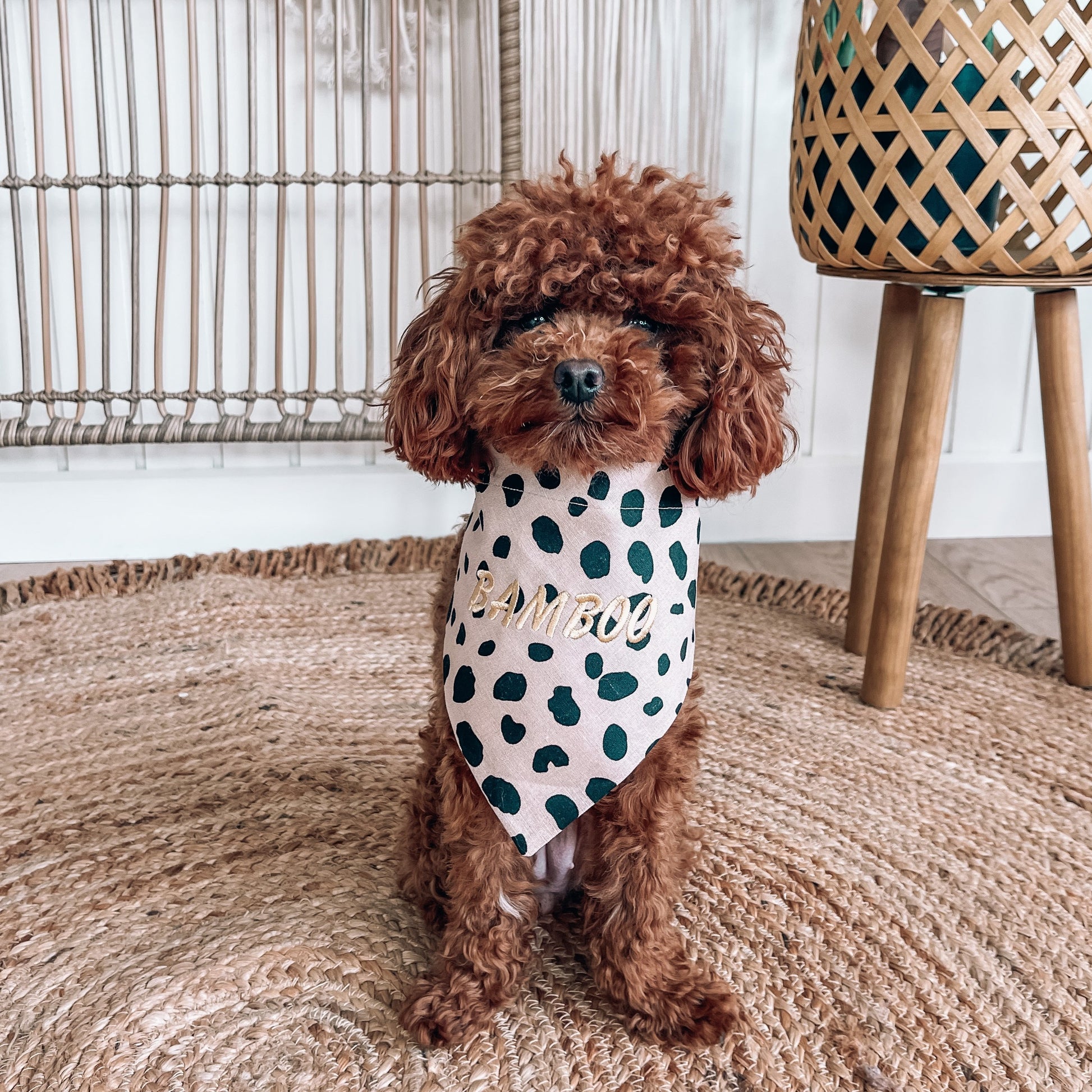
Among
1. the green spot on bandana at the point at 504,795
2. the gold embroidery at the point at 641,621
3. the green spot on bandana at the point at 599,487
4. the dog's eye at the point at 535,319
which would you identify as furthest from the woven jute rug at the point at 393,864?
the dog's eye at the point at 535,319

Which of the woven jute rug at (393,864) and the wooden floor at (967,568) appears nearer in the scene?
the woven jute rug at (393,864)

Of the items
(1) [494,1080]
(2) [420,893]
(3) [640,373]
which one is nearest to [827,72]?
(3) [640,373]

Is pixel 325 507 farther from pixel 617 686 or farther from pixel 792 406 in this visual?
pixel 617 686

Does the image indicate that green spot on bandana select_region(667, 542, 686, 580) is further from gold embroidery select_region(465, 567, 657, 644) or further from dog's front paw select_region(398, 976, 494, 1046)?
dog's front paw select_region(398, 976, 494, 1046)

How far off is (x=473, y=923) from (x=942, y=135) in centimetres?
100

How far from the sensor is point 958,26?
3.91 feet

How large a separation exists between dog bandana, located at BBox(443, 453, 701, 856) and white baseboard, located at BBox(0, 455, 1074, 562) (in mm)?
1242

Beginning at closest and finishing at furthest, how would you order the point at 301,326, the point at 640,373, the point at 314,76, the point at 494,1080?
the point at 640,373 < the point at 494,1080 < the point at 314,76 < the point at 301,326

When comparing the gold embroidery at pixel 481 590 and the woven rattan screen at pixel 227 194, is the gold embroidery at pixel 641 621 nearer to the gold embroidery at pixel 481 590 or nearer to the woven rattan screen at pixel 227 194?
the gold embroidery at pixel 481 590

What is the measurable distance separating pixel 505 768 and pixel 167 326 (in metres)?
1.43

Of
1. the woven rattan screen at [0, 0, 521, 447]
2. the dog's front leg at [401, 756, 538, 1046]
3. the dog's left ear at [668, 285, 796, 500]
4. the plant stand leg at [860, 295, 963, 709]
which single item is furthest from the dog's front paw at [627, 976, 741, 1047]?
the woven rattan screen at [0, 0, 521, 447]

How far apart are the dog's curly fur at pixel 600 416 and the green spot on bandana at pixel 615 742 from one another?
0.13 ft

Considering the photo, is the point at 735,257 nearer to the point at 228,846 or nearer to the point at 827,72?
the point at 827,72

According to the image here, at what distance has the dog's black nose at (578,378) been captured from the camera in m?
0.78
